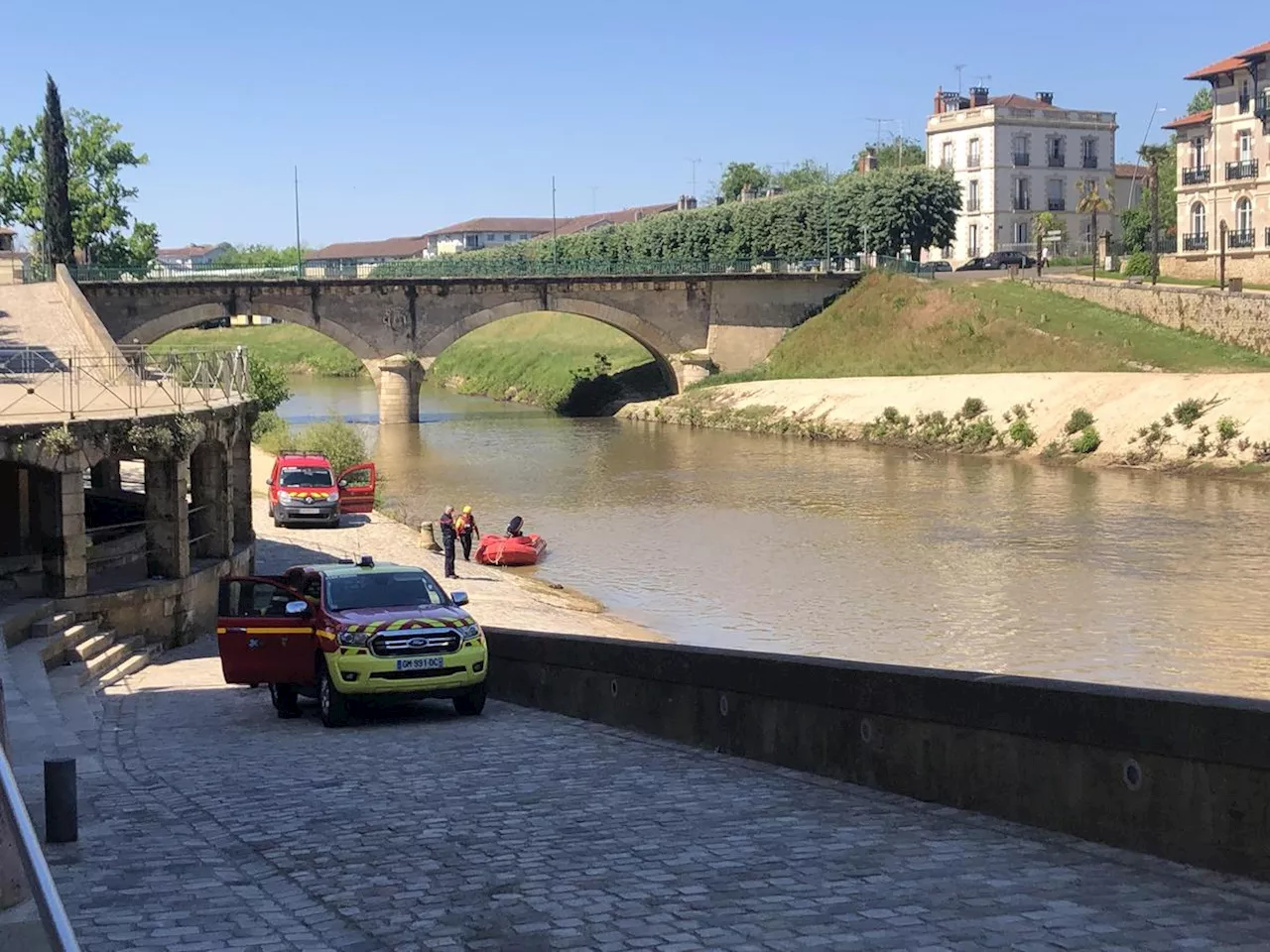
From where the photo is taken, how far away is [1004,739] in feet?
36.4

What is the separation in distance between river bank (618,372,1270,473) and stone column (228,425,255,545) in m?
33.9

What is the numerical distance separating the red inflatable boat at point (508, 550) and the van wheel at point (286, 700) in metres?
20.9

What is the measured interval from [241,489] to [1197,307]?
51.3 m

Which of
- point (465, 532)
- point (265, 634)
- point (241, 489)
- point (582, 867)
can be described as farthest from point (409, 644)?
point (465, 532)

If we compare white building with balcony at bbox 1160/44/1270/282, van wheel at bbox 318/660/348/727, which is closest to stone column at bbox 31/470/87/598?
van wheel at bbox 318/660/348/727

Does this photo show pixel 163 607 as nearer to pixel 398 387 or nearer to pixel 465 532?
pixel 465 532

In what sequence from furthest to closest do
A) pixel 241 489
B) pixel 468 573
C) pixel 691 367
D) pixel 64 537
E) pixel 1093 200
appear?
pixel 1093 200, pixel 691 367, pixel 468 573, pixel 241 489, pixel 64 537

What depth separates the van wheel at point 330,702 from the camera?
17.1m

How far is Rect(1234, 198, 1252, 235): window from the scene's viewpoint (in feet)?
271

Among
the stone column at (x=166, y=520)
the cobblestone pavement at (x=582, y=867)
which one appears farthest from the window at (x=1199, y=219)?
the cobblestone pavement at (x=582, y=867)

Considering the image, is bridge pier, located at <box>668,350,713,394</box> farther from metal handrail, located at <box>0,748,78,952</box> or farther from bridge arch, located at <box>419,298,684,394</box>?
metal handrail, located at <box>0,748,78,952</box>

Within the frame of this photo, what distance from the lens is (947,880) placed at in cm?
966

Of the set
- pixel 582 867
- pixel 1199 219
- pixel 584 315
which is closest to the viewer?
pixel 582 867

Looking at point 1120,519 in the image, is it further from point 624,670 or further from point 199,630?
point 624,670
